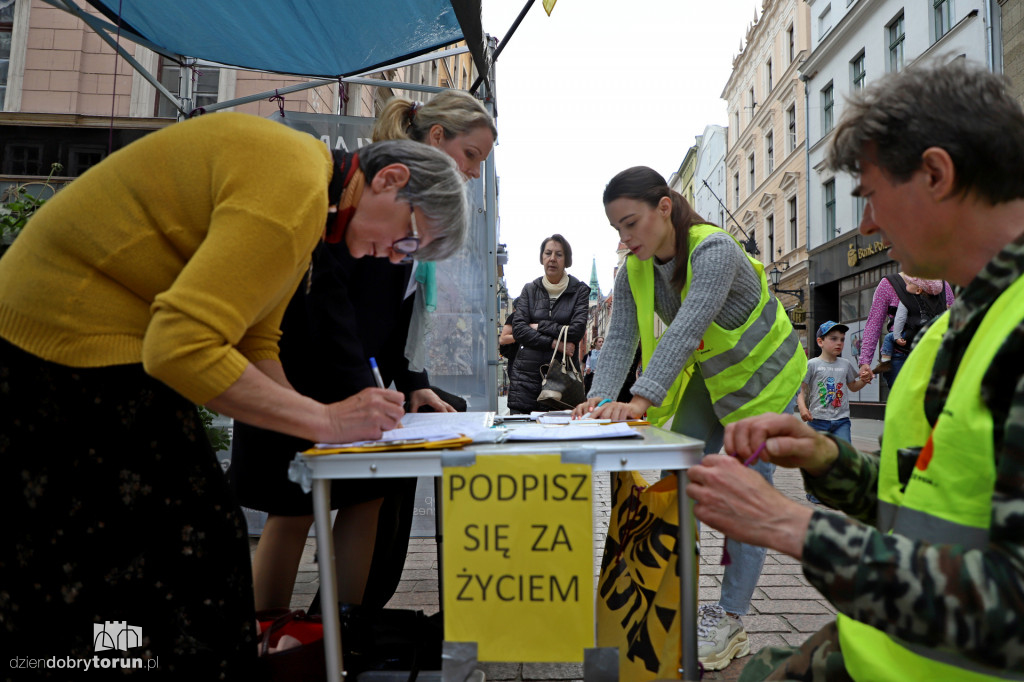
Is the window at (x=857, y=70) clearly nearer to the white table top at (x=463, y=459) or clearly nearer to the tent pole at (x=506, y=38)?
the tent pole at (x=506, y=38)

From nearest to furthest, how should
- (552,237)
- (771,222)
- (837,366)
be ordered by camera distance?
(552,237) → (837,366) → (771,222)

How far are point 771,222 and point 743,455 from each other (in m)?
27.6

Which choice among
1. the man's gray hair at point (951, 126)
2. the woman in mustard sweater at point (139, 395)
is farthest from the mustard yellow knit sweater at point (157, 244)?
the man's gray hair at point (951, 126)

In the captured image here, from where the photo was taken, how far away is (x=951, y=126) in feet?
3.24

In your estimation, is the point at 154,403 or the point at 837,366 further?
the point at 837,366

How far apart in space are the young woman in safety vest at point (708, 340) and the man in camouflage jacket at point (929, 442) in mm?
957

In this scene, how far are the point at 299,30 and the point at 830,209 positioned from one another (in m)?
20.1

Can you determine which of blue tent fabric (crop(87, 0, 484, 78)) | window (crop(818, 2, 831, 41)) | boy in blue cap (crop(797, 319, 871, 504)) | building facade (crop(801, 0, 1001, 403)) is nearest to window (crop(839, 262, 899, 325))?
building facade (crop(801, 0, 1001, 403))

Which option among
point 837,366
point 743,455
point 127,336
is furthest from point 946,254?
point 837,366

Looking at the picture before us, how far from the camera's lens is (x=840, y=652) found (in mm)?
1117

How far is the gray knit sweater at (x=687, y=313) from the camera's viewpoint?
7.05ft

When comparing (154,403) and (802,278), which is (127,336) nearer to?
(154,403)

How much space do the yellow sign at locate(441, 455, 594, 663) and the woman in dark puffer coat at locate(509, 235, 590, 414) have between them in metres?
3.91

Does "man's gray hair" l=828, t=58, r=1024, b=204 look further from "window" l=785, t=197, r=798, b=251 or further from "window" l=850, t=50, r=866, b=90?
"window" l=785, t=197, r=798, b=251
